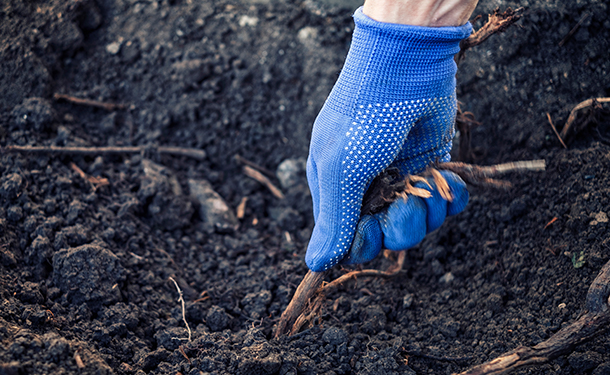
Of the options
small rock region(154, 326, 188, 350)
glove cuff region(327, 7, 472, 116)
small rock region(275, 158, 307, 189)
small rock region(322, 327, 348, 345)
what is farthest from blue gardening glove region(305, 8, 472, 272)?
small rock region(275, 158, 307, 189)

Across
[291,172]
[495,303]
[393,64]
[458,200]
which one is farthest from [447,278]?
[291,172]

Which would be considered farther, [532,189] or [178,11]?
[178,11]

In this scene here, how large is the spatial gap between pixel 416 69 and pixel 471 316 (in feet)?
3.64

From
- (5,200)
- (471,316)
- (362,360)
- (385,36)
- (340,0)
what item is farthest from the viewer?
(340,0)

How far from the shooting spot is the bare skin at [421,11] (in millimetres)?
1434

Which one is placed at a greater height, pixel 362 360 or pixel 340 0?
pixel 340 0

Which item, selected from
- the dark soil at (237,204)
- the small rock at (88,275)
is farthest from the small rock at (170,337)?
the small rock at (88,275)

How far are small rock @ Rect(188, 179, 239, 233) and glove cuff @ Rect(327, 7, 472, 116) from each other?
125cm

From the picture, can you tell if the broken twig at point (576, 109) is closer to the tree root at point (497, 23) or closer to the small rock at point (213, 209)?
the tree root at point (497, 23)

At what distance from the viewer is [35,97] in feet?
8.18

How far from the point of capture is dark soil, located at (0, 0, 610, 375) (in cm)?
158

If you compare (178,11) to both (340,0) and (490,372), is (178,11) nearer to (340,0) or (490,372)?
(340,0)

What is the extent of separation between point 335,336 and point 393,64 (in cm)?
113

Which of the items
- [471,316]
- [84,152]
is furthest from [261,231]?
[471,316]
